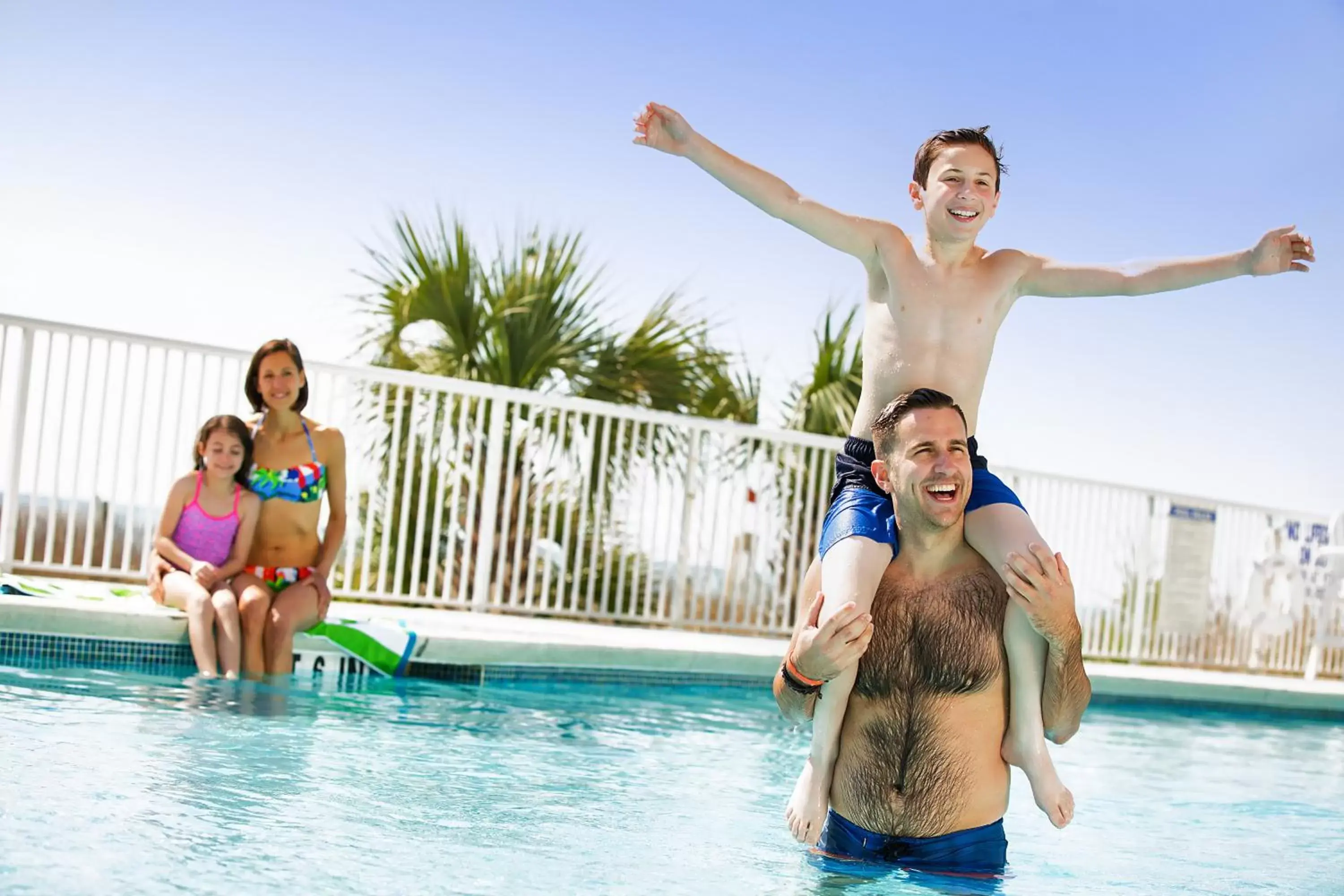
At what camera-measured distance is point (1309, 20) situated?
52.0 ft

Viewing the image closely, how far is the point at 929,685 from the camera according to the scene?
2807mm

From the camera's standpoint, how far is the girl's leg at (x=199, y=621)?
5.21 meters

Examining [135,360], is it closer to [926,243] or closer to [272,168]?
[926,243]

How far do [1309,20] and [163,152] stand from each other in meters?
15.7

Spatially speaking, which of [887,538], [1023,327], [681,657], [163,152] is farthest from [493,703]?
[1023,327]

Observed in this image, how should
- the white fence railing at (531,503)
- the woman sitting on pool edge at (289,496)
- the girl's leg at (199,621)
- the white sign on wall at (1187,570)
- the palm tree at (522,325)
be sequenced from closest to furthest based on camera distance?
the girl's leg at (199,621)
the woman sitting on pool edge at (289,496)
the white fence railing at (531,503)
the white sign on wall at (1187,570)
the palm tree at (522,325)

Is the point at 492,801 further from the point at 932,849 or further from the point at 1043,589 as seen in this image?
the point at 1043,589

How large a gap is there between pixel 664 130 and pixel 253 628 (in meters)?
3.35

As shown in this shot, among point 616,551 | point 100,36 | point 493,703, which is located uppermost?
point 100,36

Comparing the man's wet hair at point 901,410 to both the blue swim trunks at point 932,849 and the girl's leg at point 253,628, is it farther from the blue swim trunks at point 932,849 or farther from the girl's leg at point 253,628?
the girl's leg at point 253,628

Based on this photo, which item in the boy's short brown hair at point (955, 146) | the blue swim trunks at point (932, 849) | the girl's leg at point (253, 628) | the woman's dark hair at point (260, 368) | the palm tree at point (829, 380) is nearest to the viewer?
the blue swim trunks at point (932, 849)

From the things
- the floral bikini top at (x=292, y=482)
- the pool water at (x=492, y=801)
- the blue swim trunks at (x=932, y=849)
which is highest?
the floral bikini top at (x=292, y=482)

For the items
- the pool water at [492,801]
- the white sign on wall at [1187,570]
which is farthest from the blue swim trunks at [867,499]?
the white sign on wall at [1187,570]

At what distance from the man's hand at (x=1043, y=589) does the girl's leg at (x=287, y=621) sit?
372 centimetres
